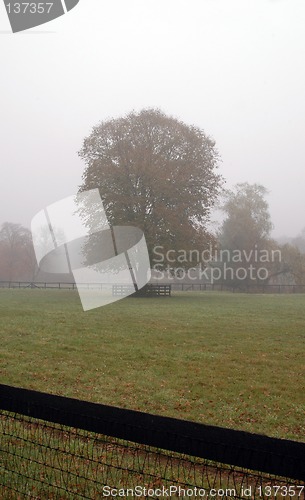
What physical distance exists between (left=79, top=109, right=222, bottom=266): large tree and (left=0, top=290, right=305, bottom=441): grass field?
19451mm

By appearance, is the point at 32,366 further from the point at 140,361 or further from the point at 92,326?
the point at 92,326

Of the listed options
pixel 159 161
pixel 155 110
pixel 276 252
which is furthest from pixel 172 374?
pixel 276 252

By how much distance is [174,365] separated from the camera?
13.0 meters

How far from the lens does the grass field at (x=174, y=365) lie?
9758 mm

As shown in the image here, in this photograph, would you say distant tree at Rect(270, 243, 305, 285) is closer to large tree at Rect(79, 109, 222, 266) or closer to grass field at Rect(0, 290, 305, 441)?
large tree at Rect(79, 109, 222, 266)

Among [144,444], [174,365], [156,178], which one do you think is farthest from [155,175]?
[144,444]

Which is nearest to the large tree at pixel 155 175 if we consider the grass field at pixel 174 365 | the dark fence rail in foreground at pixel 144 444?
the grass field at pixel 174 365

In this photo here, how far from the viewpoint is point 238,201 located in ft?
214

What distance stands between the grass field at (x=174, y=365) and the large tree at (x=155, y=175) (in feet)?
63.8

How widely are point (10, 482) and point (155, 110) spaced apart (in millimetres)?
42444

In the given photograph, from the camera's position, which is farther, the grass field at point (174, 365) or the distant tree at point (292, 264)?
the distant tree at point (292, 264)

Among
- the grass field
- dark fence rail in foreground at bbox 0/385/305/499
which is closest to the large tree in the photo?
the grass field

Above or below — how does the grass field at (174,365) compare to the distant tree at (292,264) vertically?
below

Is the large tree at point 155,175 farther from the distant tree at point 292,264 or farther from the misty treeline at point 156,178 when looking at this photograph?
the distant tree at point 292,264
